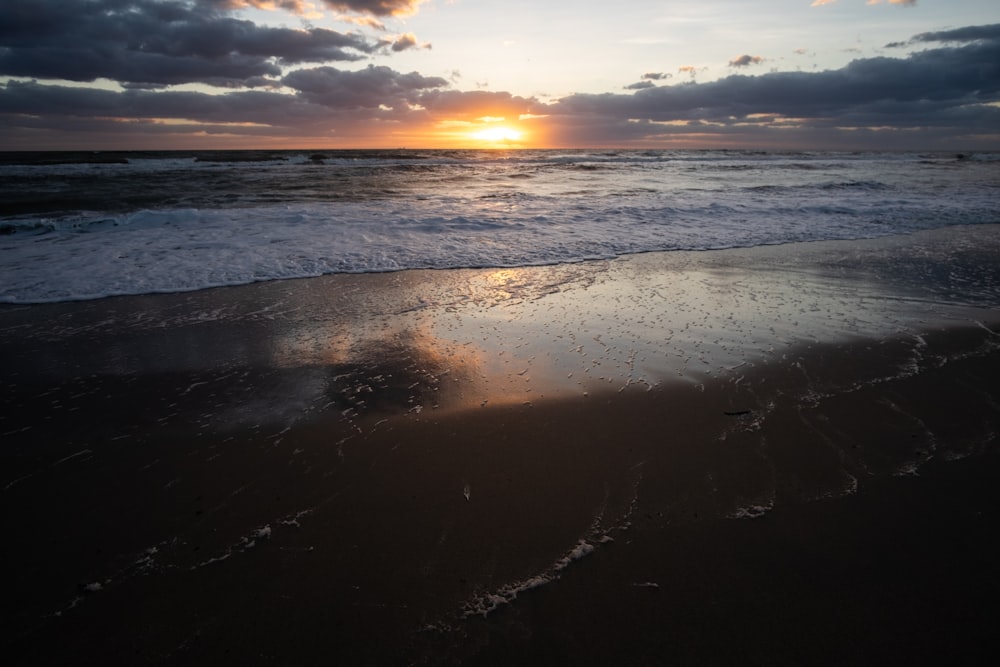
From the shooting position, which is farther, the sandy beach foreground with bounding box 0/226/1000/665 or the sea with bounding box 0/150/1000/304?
the sea with bounding box 0/150/1000/304

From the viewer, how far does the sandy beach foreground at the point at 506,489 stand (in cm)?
215

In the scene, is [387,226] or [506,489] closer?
[506,489]

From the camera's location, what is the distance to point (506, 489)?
3025 millimetres

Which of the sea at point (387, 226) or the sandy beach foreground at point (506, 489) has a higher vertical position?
the sea at point (387, 226)

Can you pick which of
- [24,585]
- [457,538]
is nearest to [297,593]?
[457,538]

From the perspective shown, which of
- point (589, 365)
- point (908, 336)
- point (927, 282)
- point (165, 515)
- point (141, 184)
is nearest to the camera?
point (165, 515)

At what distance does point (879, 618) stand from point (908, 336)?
434cm

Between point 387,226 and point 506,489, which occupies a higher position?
point 387,226

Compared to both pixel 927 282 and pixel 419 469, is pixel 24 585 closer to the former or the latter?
pixel 419 469

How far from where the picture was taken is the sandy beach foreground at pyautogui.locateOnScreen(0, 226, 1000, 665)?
2150 millimetres

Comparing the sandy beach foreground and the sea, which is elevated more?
the sea

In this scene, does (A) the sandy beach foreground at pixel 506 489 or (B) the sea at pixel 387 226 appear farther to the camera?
(B) the sea at pixel 387 226

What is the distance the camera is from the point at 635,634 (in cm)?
211

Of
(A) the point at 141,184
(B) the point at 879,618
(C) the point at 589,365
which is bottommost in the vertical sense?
(B) the point at 879,618
